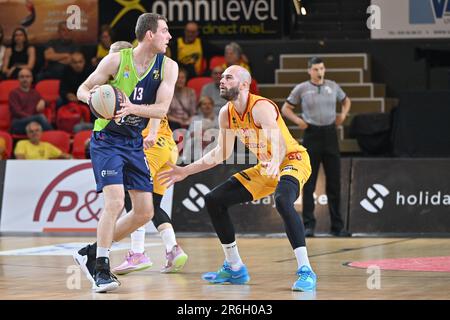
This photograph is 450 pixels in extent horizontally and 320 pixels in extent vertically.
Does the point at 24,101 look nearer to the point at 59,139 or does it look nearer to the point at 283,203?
the point at 59,139

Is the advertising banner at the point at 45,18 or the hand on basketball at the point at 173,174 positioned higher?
the advertising banner at the point at 45,18

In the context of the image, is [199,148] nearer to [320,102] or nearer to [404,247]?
[320,102]

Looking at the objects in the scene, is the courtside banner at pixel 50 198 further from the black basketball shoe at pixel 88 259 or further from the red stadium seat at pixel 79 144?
the black basketball shoe at pixel 88 259

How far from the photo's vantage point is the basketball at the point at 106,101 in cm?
834

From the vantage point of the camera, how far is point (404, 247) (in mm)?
12773

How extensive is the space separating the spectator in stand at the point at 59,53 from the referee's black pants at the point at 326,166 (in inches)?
234

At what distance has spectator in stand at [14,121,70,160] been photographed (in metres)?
16.2

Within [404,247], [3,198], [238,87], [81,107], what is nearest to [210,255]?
[404,247]

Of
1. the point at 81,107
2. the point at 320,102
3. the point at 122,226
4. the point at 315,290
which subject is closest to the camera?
the point at 315,290

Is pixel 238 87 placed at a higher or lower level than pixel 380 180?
higher

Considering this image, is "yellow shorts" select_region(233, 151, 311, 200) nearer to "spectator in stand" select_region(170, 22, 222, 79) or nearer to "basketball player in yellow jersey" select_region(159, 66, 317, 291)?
"basketball player in yellow jersey" select_region(159, 66, 317, 291)

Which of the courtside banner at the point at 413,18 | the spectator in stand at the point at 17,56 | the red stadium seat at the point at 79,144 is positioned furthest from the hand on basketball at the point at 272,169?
the spectator in stand at the point at 17,56
